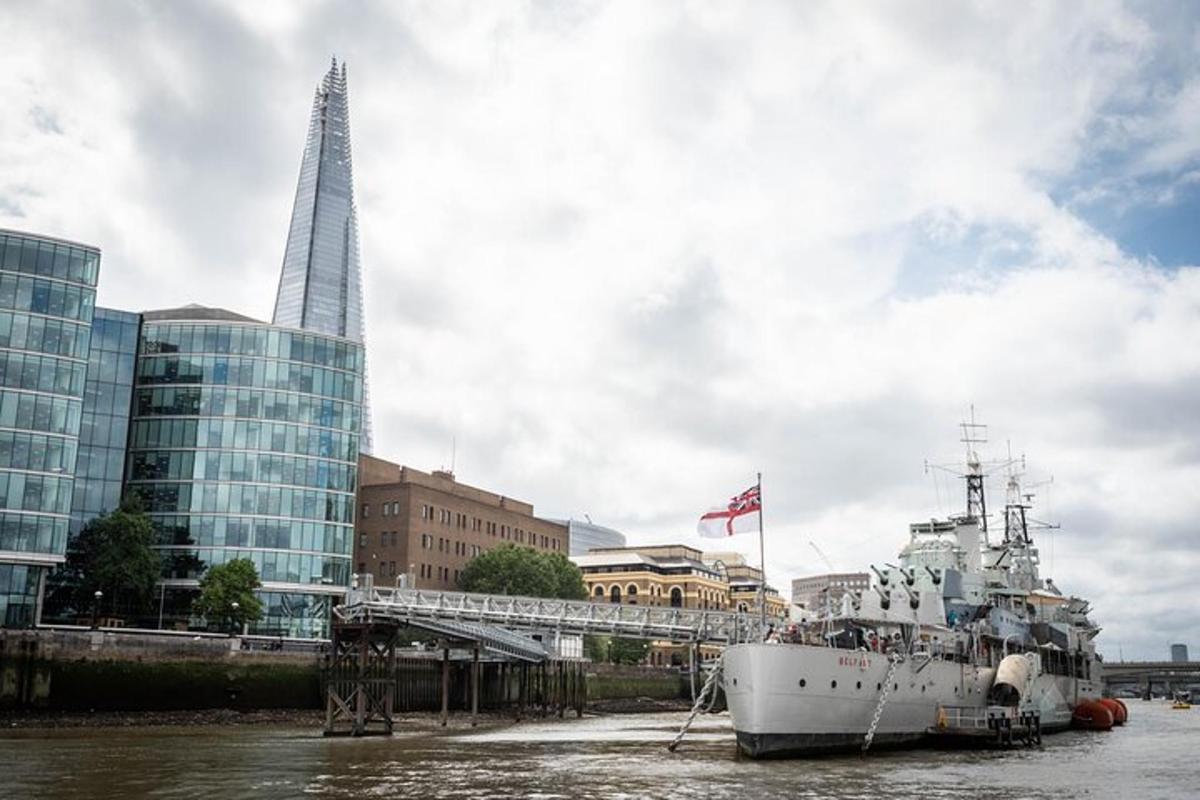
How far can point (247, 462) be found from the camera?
9519 centimetres

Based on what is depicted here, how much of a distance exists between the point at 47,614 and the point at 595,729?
1860 inches

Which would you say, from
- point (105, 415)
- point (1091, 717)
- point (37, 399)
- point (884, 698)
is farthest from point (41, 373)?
point (1091, 717)

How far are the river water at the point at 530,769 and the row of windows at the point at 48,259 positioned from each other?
3736 cm

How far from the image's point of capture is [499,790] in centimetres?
2988

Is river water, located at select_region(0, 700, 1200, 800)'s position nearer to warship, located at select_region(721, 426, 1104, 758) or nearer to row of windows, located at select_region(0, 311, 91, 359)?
warship, located at select_region(721, 426, 1104, 758)

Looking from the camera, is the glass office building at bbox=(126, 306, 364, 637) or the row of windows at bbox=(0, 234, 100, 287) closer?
the row of windows at bbox=(0, 234, 100, 287)

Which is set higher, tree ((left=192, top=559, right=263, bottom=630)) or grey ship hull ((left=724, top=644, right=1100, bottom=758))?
tree ((left=192, top=559, right=263, bottom=630))

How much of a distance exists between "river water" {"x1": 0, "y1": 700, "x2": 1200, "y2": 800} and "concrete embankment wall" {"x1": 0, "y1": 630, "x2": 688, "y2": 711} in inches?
306

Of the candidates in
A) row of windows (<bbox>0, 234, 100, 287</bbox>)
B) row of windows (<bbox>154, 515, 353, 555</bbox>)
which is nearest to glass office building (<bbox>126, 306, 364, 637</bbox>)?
row of windows (<bbox>154, 515, 353, 555</bbox>)

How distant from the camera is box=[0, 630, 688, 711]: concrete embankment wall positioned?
2438 inches

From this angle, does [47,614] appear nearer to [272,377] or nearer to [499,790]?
[272,377]

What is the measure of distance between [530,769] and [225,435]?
66.0 m

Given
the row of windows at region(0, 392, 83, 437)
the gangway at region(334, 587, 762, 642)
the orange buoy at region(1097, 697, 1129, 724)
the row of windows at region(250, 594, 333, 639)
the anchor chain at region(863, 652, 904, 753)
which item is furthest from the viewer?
Result: the row of windows at region(250, 594, 333, 639)

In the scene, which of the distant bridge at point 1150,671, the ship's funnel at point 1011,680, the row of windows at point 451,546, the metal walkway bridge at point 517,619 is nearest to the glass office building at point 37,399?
the metal walkway bridge at point 517,619
